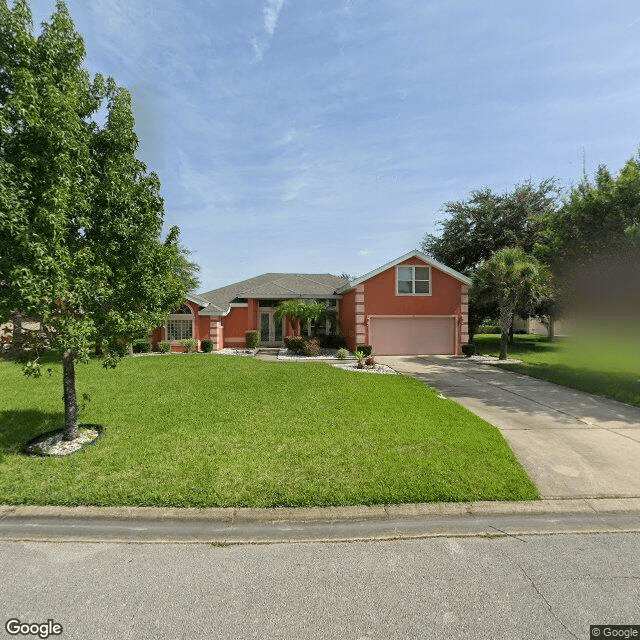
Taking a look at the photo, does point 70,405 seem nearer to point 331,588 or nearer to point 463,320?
point 331,588

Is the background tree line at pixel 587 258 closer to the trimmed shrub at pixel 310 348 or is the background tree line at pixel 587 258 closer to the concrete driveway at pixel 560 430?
the concrete driveway at pixel 560 430

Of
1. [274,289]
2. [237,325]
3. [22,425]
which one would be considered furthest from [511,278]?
[22,425]

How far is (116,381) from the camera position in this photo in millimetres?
11828

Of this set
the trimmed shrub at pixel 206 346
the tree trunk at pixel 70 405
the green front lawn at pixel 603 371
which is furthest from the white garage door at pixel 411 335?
the tree trunk at pixel 70 405

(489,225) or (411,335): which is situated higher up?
(489,225)

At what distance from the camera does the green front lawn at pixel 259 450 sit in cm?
461

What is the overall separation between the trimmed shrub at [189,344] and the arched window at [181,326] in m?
0.78

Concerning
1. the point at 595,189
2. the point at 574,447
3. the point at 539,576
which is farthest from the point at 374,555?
the point at 595,189

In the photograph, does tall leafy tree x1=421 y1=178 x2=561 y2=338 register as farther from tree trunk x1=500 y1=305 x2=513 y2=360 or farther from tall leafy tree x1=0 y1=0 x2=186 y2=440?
tall leafy tree x1=0 y1=0 x2=186 y2=440

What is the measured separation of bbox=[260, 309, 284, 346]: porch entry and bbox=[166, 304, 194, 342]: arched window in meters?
4.90

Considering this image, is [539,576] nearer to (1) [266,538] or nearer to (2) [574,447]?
(1) [266,538]

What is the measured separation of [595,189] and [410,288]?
10068 mm

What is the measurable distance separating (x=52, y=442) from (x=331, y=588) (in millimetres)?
5787

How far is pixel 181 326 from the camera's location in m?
22.7
